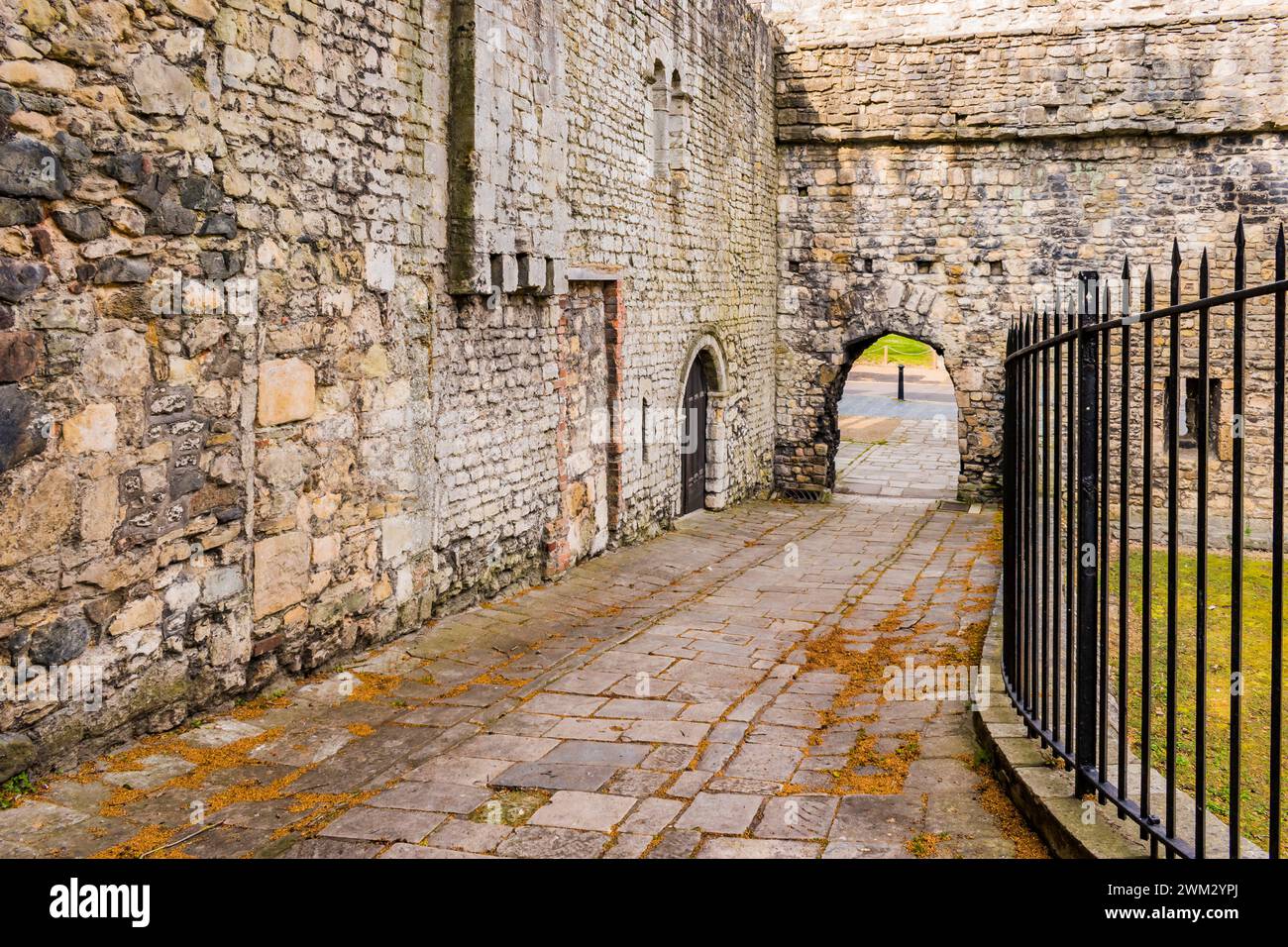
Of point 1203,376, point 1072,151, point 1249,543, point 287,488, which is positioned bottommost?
point 1249,543

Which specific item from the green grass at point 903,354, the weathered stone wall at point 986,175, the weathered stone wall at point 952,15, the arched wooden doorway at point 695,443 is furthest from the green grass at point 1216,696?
the green grass at point 903,354

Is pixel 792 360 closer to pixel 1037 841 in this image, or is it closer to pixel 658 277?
pixel 658 277

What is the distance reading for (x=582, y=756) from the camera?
480cm

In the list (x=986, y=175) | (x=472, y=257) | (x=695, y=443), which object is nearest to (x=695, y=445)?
(x=695, y=443)

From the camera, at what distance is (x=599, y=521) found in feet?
32.4

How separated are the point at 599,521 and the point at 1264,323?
9.08 metres

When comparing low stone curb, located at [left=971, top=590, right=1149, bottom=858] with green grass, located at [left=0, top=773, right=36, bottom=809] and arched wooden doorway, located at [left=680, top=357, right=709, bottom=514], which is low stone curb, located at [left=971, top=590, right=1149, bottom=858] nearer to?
green grass, located at [left=0, top=773, right=36, bottom=809]

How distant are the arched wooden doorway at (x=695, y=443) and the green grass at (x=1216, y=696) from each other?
440 centimetres

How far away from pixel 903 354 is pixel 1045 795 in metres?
32.2

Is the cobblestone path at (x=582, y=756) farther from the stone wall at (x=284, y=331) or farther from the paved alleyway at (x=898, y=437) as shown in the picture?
the paved alleyway at (x=898, y=437)

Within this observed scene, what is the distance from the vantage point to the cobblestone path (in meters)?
3.88

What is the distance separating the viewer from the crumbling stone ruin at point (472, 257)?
4418mm

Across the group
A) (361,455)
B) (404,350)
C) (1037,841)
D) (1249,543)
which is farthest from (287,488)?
(1249,543)

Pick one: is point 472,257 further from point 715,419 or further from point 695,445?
point 715,419
